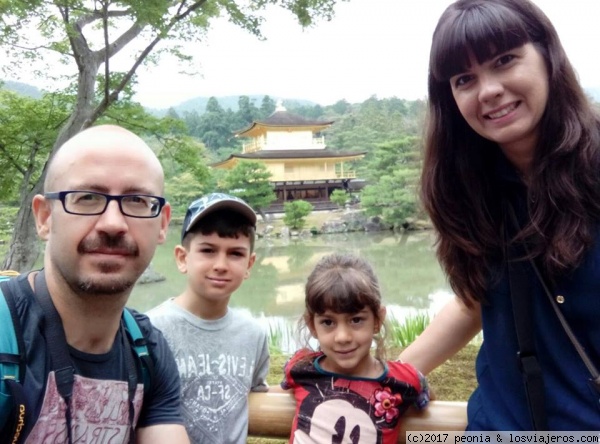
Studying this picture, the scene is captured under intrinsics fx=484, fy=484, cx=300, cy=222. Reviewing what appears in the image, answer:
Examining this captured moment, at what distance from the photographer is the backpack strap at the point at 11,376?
0.73 m

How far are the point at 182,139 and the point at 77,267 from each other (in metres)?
4.93

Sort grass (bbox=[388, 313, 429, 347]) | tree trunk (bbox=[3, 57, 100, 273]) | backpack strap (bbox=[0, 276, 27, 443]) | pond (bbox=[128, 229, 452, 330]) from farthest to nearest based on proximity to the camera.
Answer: pond (bbox=[128, 229, 452, 330]) < tree trunk (bbox=[3, 57, 100, 273]) < grass (bbox=[388, 313, 429, 347]) < backpack strap (bbox=[0, 276, 27, 443])

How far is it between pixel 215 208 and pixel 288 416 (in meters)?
0.51

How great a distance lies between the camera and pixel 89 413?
0.84 metres

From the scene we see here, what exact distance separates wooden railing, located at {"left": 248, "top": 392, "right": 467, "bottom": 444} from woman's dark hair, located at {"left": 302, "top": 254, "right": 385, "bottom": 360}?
0.16 m

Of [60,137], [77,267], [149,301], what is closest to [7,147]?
[60,137]

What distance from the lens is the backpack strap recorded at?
0.73 meters

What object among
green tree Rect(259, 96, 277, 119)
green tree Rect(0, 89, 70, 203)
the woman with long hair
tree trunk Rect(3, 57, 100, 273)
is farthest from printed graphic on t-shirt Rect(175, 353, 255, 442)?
green tree Rect(259, 96, 277, 119)

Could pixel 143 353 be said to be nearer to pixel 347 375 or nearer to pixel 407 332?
pixel 347 375

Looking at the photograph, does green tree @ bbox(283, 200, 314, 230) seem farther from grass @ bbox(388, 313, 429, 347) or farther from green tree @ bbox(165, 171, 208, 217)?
grass @ bbox(388, 313, 429, 347)

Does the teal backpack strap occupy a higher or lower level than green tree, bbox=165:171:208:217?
lower

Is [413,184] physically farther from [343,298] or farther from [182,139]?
[182,139]

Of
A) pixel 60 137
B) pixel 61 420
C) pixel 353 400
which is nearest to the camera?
pixel 61 420

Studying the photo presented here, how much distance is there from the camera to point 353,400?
1076 millimetres
